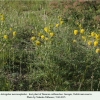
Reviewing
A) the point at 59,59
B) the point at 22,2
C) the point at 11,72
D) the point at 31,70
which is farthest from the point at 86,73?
the point at 22,2

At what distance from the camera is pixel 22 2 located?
7.60 meters

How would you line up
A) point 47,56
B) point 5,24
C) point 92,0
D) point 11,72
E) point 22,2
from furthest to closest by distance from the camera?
point 22,2
point 92,0
point 5,24
point 11,72
point 47,56

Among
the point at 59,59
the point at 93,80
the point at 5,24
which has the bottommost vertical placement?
the point at 93,80

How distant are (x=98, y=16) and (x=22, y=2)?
109 inches

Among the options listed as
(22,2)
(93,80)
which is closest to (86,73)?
(93,80)

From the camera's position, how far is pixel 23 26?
4.62 metres

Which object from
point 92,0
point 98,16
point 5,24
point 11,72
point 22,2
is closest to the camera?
point 11,72

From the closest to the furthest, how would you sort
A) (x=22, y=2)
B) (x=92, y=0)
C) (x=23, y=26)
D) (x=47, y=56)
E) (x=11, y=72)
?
(x=47, y=56) < (x=11, y=72) < (x=23, y=26) < (x=92, y=0) < (x=22, y=2)

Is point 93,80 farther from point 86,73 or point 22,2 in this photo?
point 22,2

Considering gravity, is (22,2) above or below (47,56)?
above

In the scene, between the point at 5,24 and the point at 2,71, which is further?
the point at 5,24

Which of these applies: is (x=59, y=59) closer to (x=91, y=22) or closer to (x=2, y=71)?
(x=2, y=71)

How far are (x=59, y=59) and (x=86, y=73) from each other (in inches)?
14.3

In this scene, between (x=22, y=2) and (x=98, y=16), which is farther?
(x=22, y=2)
